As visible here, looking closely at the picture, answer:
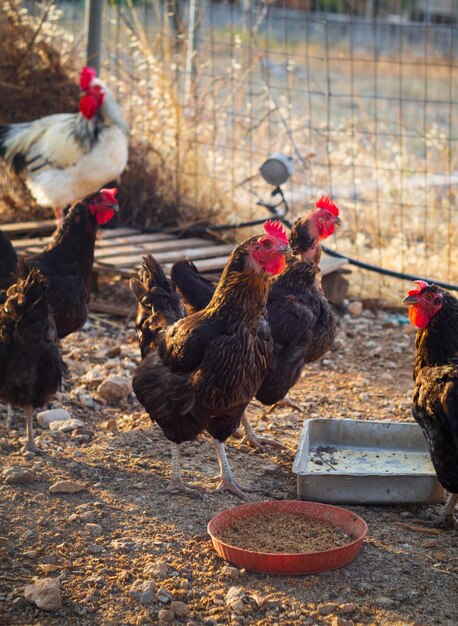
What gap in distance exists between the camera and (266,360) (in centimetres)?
430

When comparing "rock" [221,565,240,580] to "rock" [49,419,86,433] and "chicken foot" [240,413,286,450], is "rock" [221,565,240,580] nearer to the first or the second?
"chicken foot" [240,413,286,450]

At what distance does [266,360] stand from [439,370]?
2.88ft

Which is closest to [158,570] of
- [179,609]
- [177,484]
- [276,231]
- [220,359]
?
[179,609]

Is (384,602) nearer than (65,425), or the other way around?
(384,602)

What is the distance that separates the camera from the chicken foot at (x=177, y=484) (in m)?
4.34

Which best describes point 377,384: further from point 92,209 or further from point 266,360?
point 92,209

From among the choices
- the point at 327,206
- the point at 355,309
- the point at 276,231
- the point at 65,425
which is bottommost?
the point at 65,425

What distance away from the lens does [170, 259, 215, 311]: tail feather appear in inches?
194

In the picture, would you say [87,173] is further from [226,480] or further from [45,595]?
[45,595]

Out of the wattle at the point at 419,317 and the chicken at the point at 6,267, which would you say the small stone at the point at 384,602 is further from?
the chicken at the point at 6,267

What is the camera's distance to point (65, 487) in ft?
14.0

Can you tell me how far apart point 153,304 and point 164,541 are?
1.44m

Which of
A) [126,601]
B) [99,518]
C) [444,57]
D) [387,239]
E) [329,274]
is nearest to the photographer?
[126,601]

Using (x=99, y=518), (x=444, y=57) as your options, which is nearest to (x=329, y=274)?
(x=99, y=518)
